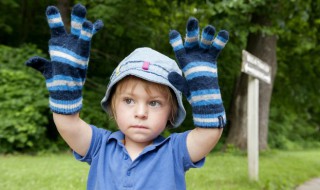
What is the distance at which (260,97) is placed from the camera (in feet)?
34.4

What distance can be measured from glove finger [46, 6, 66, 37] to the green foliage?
698cm

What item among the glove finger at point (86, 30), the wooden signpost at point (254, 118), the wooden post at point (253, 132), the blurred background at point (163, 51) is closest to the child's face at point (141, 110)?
the glove finger at point (86, 30)

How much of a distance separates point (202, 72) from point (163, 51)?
34.9ft

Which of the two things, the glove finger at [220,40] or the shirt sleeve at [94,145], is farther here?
the shirt sleeve at [94,145]

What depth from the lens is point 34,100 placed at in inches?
370

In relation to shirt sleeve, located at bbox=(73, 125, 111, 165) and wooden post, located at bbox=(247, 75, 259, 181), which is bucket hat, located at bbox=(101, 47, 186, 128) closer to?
shirt sleeve, located at bbox=(73, 125, 111, 165)

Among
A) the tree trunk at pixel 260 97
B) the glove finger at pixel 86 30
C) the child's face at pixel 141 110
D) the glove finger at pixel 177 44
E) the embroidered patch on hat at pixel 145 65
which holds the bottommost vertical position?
the tree trunk at pixel 260 97

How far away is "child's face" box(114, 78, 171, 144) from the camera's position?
2221 mm

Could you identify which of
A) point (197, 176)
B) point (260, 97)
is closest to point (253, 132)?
point (197, 176)

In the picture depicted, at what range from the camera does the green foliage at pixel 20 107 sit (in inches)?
343

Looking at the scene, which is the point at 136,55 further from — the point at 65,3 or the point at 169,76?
the point at 65,3

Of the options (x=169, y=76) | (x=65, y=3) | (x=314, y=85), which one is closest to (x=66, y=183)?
(x=169, y=76)

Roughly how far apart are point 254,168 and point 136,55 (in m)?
4.02

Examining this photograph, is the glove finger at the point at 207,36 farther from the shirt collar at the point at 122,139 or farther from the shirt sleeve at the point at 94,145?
the shirt sleeve at the point at 94,145
